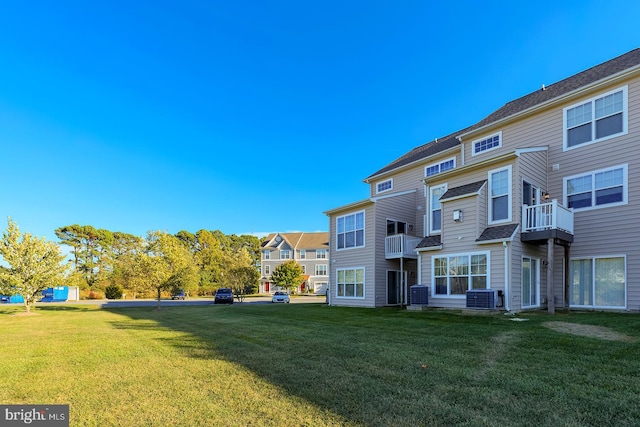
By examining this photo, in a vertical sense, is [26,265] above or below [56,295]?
above

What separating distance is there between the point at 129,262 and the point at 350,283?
16.9 metres

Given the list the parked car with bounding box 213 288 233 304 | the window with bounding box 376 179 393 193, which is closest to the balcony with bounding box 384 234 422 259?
the window with bounding box 376 179 393 193

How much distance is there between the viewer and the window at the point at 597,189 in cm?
1218

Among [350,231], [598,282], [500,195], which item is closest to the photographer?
[598,282]

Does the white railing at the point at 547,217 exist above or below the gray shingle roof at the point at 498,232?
above

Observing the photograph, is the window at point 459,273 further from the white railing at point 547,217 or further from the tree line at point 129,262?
the tree line at point 129,262

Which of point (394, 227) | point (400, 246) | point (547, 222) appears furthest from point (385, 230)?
point (547, 222)

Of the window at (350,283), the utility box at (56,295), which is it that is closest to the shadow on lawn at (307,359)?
the window at (350,283)

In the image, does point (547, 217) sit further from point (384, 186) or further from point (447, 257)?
point (384, 186)

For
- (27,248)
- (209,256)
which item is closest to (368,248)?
(27,248)

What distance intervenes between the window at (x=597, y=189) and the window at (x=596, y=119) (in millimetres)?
1260

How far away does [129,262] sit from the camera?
2619cm

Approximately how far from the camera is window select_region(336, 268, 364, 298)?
1897 centimetres

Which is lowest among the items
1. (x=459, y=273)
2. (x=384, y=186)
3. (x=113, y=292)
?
(x=113, y=292)
